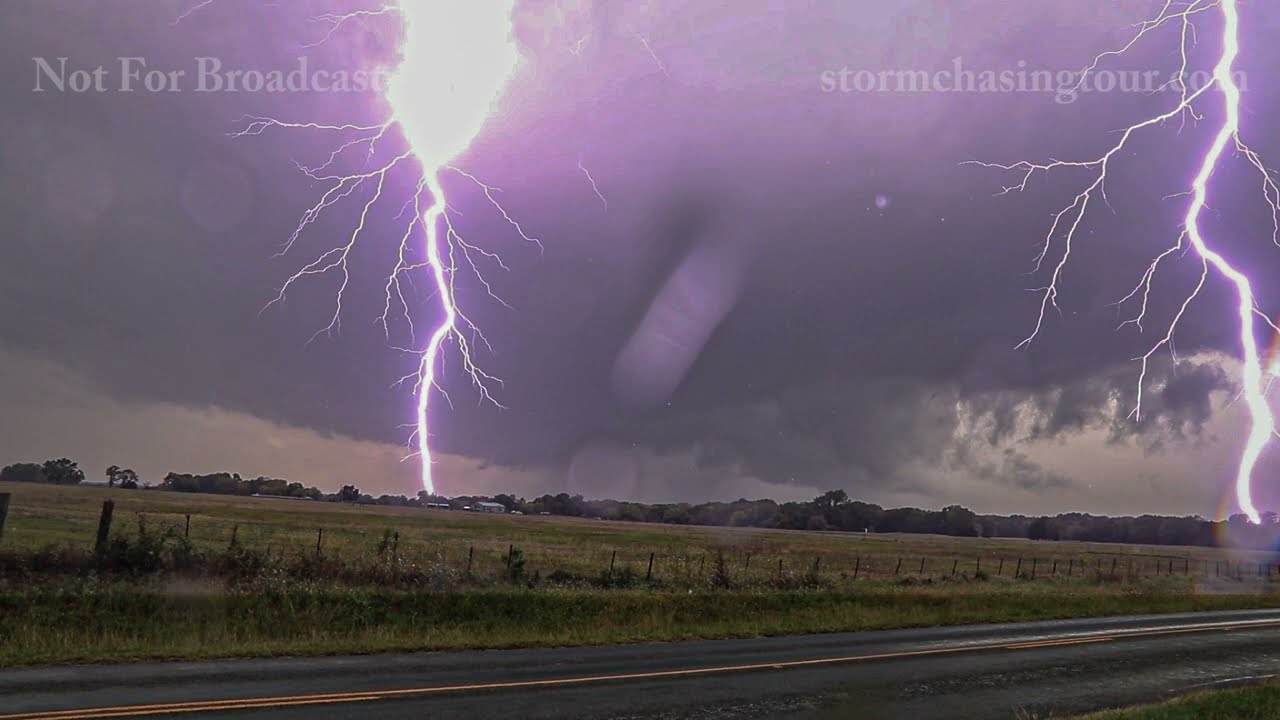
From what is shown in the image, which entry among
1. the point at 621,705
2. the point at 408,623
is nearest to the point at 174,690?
the point at 621,705

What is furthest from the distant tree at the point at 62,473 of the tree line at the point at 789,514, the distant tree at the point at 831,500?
the distant tree at the point at 831,500

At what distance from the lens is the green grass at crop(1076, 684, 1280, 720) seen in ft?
31.8

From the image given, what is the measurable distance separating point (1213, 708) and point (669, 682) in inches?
264

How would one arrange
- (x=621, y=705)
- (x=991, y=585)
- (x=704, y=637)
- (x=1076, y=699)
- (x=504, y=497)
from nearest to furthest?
(x=621, y=705) < (x=1076, y=699) < (x=704, y=637) < (x=991, y=585) < (x=504, y=497)

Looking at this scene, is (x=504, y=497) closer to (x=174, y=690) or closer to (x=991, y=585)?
(x=991, y=585)

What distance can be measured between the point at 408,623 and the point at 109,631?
4.80 m

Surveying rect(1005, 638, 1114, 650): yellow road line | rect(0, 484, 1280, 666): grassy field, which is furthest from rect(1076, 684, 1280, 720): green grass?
rect(0, 484, 1280, 666): grassy field

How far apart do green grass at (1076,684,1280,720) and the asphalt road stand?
0.71 metres

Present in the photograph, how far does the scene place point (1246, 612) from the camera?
2725 cm

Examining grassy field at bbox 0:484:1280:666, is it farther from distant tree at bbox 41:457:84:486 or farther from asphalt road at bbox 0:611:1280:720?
distant tree at bbox 41:457:84:486

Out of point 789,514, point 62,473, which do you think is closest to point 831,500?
point 789,514

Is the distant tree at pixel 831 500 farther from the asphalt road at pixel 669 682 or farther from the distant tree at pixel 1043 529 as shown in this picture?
the asphalt road at pixel 669 682

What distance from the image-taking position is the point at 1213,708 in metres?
10.4

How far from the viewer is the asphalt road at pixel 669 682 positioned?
890 centimetres
